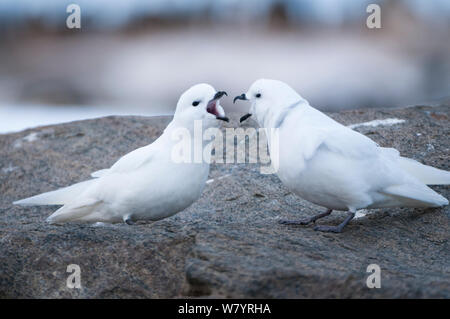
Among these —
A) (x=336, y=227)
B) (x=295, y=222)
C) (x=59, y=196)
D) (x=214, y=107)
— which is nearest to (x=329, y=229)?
(x=336, y=227)

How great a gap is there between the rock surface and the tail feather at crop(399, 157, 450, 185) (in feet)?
0.65

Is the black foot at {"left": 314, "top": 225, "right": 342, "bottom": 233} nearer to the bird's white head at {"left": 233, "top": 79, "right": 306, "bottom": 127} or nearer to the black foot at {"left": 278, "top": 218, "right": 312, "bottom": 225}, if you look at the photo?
the black foot at {"left": 278, "top": 218, "right": 312, "bottom": 225}

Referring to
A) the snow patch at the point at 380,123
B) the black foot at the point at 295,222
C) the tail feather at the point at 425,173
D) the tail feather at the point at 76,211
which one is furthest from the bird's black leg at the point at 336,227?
the snow patch at the point at 380,123

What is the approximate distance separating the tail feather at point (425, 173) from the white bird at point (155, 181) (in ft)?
4.07

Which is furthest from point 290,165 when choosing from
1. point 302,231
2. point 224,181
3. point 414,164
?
point 224,181

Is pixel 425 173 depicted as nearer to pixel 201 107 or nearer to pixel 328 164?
pixel 328 164

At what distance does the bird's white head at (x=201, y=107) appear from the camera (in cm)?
393

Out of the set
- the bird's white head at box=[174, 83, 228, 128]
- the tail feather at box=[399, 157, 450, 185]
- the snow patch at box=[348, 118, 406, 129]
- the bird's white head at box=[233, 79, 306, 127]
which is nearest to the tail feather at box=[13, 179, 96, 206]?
the bird's white head at box=[174, 83, 228, 128]

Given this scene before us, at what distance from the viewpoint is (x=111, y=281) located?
3.35m

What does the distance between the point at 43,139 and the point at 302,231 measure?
10.4 ft

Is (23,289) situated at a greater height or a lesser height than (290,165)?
lesser

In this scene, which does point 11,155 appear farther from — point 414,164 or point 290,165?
point 414,164

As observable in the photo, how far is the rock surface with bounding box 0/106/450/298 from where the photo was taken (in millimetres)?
3006

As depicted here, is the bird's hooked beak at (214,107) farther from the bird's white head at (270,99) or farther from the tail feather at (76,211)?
the tail feather at (76,211)
